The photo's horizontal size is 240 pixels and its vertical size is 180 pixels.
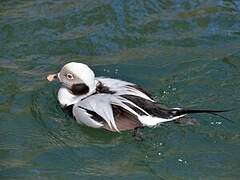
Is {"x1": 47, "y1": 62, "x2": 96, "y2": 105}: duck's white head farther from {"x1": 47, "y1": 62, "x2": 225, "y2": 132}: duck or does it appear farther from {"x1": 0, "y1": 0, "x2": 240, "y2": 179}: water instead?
{"x1": 0, "y1": 0, "x2": 240, "y2": 179}: water

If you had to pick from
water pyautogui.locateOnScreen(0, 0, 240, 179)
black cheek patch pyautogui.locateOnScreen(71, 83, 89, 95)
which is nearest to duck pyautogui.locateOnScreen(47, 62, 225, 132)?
black cheek patch pyautogui.locateOnScreen(71, 83, 89, 95)

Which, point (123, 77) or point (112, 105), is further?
point (123, 77)

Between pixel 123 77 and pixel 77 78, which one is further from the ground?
pixel 77 78

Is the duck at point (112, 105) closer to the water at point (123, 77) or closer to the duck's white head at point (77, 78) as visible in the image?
the duck's white head at point (77, 78)

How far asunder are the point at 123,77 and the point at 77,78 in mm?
746

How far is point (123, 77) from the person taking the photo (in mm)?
6945

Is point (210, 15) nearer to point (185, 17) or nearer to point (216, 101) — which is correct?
point (185, 17)

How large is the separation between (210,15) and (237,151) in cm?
288

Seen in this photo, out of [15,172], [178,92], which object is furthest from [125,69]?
[15,172]

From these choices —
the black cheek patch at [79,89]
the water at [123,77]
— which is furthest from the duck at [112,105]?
the water at [123,77]

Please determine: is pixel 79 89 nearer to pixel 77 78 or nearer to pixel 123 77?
pixel 77 78

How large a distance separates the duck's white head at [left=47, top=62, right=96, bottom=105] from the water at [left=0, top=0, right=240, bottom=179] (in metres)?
0.26

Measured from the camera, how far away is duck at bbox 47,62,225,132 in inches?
230

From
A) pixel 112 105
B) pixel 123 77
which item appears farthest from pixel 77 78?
pixel 123 77
